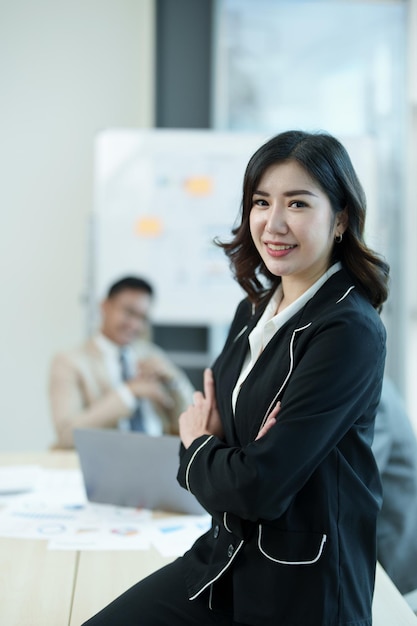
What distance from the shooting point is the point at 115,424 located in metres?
3.18

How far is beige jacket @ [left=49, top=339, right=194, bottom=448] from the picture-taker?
3062 millimetres

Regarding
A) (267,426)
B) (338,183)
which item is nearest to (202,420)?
(267,426)

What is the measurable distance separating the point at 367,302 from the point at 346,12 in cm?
335

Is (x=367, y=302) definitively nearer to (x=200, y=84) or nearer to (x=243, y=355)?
(x=243, y=355)

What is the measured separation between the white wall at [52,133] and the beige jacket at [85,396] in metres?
0.97

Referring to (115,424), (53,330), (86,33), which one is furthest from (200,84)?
(115,424)

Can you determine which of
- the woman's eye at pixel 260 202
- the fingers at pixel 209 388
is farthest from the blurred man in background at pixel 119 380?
the woman's eye at pixel 260 202

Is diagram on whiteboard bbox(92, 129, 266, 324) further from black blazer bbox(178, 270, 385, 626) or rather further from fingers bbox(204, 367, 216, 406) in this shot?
black blazer bbox(178, 270, 385, 626)

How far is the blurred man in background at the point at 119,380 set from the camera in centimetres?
314

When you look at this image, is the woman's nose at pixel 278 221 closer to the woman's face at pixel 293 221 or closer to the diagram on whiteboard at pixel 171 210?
the woman's face at pixel 293 221

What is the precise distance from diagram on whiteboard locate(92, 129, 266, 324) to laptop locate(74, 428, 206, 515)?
78.2 inches

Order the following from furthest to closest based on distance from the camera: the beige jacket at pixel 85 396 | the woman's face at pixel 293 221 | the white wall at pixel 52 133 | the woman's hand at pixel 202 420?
1. the white wall at pixel 52 133
2. the beige jacket at pixel 85 396
3. the woman's hand at pixel 202 420
4. the woman's face at pixel 293 221

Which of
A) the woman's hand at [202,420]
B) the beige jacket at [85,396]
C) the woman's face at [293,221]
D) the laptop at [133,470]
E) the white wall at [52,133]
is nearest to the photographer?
the woman's face at [293,221]

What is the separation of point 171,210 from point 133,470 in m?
2.17
